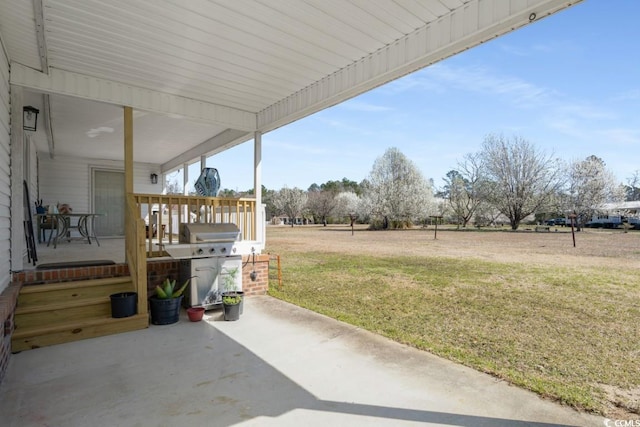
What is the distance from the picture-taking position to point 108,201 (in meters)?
9.34

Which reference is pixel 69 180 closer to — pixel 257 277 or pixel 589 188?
pixel 257 277

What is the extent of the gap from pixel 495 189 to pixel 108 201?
26.1 m

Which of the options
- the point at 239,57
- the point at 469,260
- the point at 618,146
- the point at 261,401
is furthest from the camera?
the point at 618,146

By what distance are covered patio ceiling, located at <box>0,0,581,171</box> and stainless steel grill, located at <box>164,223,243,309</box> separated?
2.00 metres

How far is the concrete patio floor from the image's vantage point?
6.86ft

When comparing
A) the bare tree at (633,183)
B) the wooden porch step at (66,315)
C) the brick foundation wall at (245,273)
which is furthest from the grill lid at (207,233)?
the bare tree at (633,183)

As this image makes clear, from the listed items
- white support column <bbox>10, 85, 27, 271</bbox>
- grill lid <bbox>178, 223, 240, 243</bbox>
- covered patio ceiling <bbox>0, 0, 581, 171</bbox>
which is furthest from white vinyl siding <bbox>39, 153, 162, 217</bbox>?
grill lid <bbox>178, 223, 240, 243</bbox>

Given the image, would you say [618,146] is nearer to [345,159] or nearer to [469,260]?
[345,159]

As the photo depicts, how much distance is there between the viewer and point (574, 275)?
23.5 feet

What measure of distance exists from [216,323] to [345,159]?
3418cm

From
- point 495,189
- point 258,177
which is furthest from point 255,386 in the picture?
point 495,189

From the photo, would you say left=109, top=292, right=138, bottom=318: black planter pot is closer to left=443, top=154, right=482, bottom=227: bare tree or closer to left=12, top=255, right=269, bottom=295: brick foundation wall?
left=12, top=255, right=269, bottom=295: brick foundation wall

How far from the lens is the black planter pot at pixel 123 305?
374cm

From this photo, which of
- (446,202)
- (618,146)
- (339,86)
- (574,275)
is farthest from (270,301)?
(618,146)
